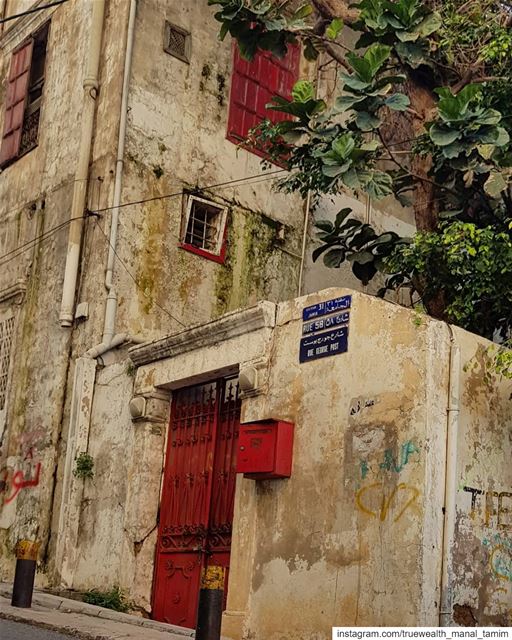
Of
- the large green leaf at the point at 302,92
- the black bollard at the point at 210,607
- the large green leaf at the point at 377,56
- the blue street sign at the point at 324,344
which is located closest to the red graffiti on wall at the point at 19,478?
the blue street sign at the point at 324,344

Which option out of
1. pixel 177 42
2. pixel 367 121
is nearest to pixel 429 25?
Result: pixel 367 121

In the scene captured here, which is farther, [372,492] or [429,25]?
[429,25]

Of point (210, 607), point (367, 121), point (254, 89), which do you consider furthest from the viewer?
point (254, 89)

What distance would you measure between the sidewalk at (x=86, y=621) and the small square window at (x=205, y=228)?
5244 millimetres

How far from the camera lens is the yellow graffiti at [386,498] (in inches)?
362

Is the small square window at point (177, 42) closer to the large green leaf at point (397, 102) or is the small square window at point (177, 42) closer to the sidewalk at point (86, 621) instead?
the large green leaf at point (397, 102)

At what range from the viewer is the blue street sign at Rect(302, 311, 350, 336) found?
1023 centimetres

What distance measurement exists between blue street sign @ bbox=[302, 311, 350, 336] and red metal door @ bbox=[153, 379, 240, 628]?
1.42 m

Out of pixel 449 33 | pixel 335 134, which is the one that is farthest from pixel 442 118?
pixel 449 33

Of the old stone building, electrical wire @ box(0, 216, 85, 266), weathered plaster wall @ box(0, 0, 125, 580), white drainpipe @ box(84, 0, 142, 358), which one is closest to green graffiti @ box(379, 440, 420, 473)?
the old stone building

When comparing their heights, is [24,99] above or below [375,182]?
above

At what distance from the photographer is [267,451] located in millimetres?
10359

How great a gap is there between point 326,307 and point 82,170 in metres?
5.78

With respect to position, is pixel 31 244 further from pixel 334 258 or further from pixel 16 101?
pixel 334 258
